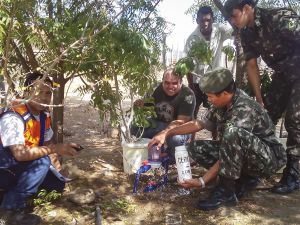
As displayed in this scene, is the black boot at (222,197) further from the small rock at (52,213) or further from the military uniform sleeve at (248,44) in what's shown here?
the military uniform sleeve at (248,44)

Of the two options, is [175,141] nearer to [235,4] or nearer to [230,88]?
[230,88]

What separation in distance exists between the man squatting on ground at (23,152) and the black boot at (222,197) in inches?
43.9

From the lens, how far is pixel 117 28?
2.95 metres

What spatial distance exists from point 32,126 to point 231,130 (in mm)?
1495

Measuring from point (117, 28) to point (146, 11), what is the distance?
739 mm

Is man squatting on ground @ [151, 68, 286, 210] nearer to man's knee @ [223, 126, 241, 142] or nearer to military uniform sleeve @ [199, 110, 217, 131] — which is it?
man's knee @ [223, 126, 241, 142]

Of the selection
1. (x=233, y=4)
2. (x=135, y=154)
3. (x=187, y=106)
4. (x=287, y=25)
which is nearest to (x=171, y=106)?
(x=187, y=106)

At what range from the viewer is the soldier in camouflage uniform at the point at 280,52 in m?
3.22

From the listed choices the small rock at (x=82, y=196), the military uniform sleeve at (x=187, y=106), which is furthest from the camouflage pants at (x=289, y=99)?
the small rock at (x=82, y=196)

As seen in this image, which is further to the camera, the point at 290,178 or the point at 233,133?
the point at 290,178

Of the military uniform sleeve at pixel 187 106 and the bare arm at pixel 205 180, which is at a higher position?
the military uniform sleeve at pixel 187 106

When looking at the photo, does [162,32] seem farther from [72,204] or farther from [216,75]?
[72,204]

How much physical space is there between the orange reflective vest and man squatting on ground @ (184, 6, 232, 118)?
2.02m

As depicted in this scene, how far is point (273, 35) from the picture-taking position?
11.0 feet
